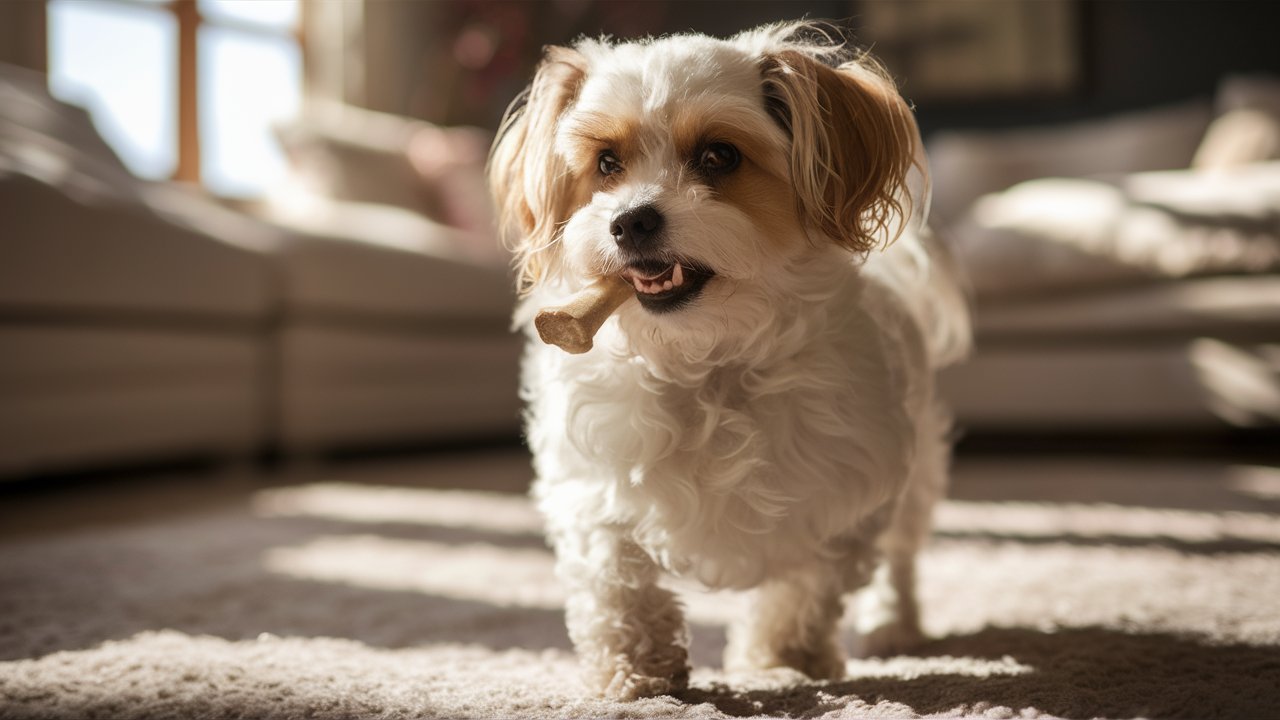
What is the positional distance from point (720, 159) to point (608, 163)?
0.15 meters

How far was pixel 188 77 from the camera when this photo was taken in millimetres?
5027

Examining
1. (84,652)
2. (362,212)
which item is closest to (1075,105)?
(362,212)

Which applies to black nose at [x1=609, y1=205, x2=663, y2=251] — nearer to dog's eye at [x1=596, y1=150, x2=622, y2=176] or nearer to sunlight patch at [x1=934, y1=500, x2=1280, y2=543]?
dog's eye at [x1=596, y1=150, x2=622, y2=176]

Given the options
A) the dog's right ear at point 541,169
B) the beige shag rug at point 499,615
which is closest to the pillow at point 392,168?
the beige shag rug at point 499,615

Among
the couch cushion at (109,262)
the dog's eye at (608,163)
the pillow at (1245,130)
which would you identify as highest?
the pillow at (1245,130)

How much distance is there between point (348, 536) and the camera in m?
2.21

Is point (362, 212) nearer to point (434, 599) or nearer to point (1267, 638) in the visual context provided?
point (434, 599)

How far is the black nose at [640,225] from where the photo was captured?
1177 millimetres

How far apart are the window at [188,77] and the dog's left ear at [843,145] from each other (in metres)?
3.70

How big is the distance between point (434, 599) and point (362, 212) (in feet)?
8.10

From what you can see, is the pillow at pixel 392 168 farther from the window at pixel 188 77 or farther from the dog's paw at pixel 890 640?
the dog's paw at pixel 890 640

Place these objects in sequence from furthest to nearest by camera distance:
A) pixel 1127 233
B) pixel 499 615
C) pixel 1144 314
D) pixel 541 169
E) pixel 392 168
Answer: pixel 392 168
pixel 1127 233
pixel 1144 314
pixel 499 615
pixel 541 169

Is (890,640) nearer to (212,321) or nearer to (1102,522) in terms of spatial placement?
(1102,522)

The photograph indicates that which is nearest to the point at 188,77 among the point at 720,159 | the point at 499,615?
the point at 499,615
